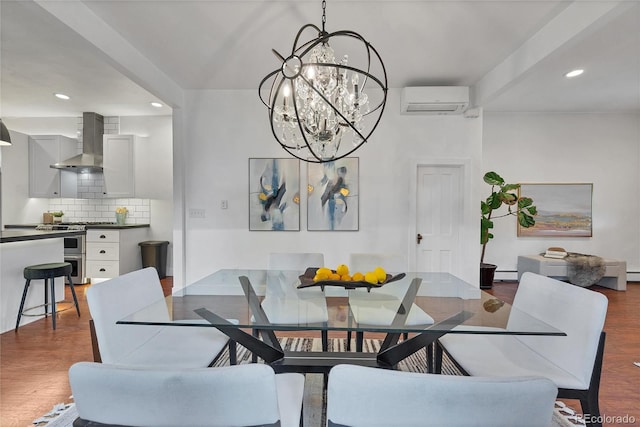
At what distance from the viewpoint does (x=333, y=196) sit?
4.21 m

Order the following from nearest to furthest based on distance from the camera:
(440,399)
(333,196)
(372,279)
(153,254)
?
(440,399)
(372,279)
(333,196)
(153,254)

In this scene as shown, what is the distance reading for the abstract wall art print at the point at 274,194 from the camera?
4203 mm

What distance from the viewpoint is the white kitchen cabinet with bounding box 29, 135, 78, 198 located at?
551 cm

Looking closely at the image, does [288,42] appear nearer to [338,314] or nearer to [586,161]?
[338,314]

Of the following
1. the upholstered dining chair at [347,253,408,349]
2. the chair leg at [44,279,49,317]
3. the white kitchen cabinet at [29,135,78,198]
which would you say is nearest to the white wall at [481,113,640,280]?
the upholstered dining chair at [347,253,408,349]

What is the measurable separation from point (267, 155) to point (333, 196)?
39.4 inches

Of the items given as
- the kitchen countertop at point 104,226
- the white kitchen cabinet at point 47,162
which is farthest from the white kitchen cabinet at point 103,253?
the white kitchen cabinet at point 47,162

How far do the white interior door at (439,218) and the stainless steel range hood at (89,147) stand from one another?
5.16 meters

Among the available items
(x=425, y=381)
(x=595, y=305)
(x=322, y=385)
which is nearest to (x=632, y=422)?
(x=595, y=305)

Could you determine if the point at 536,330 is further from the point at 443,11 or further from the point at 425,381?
the point at 443,11

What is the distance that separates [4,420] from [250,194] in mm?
2921

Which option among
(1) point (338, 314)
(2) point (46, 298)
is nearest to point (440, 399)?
(1) point (338, 314)

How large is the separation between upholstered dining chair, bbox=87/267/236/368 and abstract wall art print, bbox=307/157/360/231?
8.11 ft

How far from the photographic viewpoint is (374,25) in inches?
106
